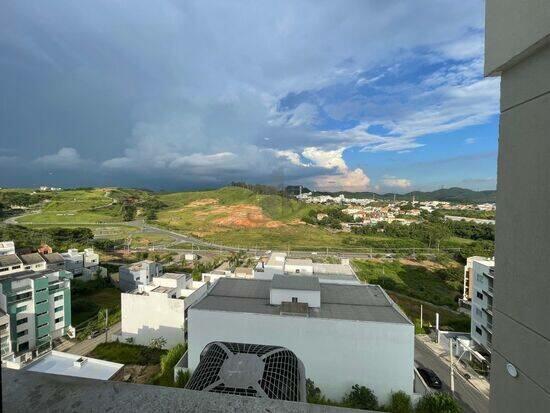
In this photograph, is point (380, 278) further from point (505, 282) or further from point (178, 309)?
point (505, 282)

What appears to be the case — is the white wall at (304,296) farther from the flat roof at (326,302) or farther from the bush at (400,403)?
the bush at (400,403)

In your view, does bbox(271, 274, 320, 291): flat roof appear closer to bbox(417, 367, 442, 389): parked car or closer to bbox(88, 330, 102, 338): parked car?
bbox(417, 367, 442, 389): parked car

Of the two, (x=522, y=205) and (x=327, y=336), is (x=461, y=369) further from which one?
(x=522, y=205)

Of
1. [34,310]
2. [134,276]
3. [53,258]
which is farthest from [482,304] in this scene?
[53,258]

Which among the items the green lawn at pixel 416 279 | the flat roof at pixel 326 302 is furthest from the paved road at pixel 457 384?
the green lawn at pixel 416 279

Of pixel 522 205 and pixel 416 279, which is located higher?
pixel 522 205

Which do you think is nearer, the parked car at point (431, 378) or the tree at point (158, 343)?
the parked car at point (431, 378)

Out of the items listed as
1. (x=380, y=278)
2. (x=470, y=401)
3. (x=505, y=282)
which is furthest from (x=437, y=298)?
(x=505, y=282)

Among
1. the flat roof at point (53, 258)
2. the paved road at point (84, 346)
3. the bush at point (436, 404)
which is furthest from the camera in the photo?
the flat roof at point (53, 258)
